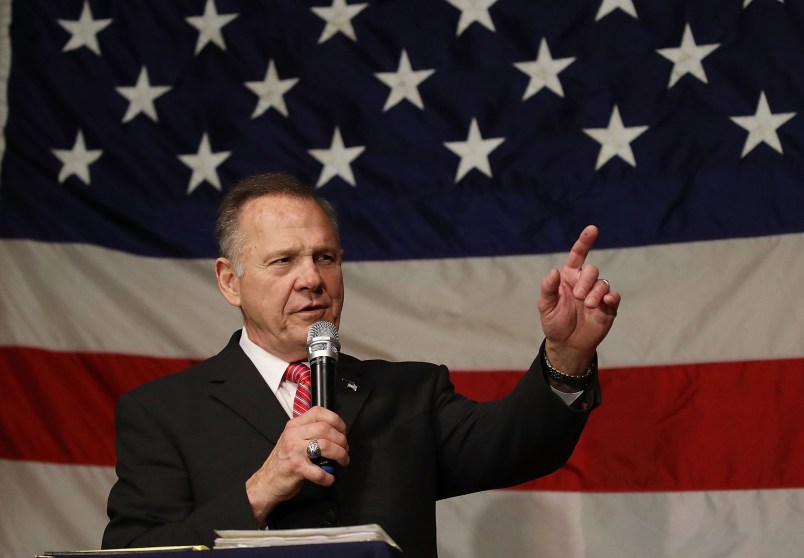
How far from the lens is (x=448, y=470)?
226 cm

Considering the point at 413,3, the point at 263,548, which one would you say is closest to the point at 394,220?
the point at 413,3

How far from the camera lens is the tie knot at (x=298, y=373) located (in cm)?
220

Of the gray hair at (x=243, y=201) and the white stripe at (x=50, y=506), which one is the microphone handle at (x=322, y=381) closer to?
the gray hair at (x=243, y=201)

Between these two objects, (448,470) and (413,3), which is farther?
(413,3)

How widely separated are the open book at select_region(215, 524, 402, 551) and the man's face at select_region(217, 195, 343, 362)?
691 millimetres

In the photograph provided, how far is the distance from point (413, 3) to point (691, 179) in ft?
3.49

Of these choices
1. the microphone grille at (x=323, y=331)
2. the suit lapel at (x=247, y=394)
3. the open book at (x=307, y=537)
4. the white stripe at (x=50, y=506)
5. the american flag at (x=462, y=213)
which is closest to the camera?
the open book at (x=307, y=537)

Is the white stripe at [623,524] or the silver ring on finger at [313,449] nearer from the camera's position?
the silver ring on finger at [313,449]

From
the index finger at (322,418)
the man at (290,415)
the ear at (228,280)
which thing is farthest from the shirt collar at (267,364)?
the index finger at (322,418)

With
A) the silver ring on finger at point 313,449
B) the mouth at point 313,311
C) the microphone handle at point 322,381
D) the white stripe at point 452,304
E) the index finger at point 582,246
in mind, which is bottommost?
the silver ring on finger at point 313,449

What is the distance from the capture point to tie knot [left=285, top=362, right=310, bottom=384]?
220 cm

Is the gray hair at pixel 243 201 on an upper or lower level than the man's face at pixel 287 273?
upper

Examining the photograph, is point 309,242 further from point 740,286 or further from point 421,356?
point 740,286

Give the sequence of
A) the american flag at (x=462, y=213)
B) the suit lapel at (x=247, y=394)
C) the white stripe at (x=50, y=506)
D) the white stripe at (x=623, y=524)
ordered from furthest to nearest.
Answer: the white stripe at (x=50, y=506) → the american flag at (x=462, y=213) → the white stripe at (x=623, y=524) → the suit lapel at (x=247, y=394)
